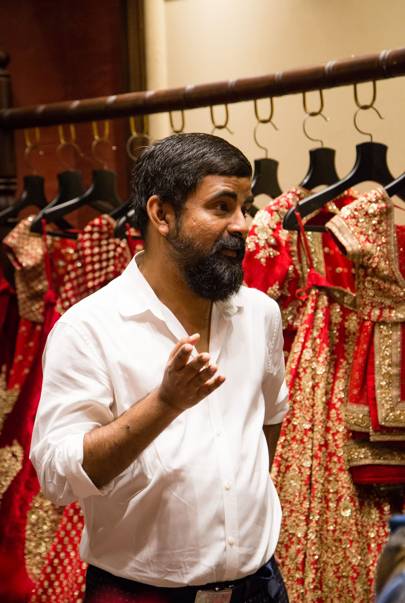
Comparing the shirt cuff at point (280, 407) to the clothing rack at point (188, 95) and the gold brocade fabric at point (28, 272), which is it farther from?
the gold brocade fabric at point (28, 272)

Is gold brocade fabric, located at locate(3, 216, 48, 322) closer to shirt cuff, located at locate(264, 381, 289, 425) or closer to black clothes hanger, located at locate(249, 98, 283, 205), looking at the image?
black clothes hanger, located at locate(249, 98, 283, 205)

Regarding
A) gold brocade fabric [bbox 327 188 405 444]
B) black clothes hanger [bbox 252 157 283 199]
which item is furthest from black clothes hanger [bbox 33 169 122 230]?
gold brocade fabric [bbox 327 188 405 444]

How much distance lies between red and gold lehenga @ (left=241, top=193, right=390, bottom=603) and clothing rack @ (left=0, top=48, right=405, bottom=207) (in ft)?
0.78

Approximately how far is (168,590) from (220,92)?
3.47 feet

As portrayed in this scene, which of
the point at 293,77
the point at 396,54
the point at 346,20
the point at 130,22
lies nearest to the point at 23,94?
the point at 130,22

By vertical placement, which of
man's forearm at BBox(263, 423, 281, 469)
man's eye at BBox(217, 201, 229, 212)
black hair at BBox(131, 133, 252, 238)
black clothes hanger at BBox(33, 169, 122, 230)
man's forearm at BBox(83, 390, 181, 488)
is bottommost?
man's forearm at BBox(263, 423, 281, 469)

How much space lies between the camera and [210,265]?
57.9 inches

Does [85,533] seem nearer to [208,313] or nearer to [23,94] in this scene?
[208,313]

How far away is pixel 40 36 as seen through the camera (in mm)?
3037

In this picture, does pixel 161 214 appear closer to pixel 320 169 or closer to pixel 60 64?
pixel 320 169

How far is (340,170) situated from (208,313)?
1123mm

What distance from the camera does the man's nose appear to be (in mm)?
1481


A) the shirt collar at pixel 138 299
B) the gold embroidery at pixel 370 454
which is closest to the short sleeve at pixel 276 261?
the gold embroidery at pixel 370 454

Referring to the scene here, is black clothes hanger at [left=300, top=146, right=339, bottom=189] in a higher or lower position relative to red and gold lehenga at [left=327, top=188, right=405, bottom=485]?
higher
